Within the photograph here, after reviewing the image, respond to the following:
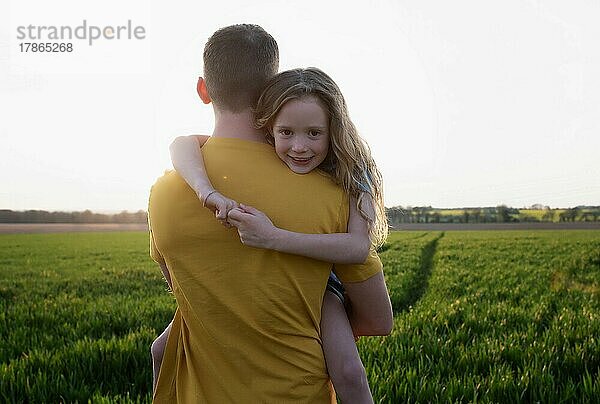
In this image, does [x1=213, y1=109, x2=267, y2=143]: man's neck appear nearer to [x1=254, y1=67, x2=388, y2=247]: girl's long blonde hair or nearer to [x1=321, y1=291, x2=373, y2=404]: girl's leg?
[x1=254, y1=67, x2=388, y2=247]: girl's long blonde hair

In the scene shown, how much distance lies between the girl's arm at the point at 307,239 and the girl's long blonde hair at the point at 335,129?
51 mm

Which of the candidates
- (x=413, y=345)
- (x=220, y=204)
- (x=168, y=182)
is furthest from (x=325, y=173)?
(x=413, y=345)

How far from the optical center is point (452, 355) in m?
5.38

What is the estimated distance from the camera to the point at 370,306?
2.28m

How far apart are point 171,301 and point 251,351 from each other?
22.7 ft

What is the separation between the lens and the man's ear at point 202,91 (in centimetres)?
234

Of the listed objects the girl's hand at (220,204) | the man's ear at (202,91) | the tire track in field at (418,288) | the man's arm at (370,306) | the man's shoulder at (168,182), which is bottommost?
the tire track in field at (418,288)

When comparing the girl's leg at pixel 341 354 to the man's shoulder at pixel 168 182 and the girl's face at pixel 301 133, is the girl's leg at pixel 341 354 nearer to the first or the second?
the girl's face at pixel 301 133

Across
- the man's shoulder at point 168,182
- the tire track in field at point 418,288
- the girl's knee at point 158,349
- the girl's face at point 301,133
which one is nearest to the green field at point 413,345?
the tire track in field at point 418,288

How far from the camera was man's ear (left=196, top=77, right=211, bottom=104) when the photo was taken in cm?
234

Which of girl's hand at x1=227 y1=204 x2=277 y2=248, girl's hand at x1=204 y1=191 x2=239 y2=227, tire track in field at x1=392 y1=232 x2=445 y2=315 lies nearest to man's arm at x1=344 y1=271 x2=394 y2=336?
girl's hand at x1=227 y1=204 x2=277 y2=248

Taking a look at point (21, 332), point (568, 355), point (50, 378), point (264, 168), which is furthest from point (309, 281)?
point (21, 332)

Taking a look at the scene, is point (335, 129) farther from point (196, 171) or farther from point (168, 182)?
point (168, 182)

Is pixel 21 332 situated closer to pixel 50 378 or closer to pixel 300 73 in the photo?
pixel 50 378
